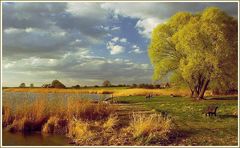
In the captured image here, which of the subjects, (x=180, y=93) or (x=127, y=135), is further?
(x=180, y=93)

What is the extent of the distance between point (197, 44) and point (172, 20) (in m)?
5.14

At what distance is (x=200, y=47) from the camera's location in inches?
1276

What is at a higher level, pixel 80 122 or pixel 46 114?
pixel 46 114

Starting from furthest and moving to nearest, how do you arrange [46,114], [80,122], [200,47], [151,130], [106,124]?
1. [200,47]
2. [46,114]
3. [80,122]
4. [106,124]
5. [151,130]

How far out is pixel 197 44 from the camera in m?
32.5

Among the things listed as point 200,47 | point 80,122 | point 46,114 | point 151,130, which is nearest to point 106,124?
point 80,122

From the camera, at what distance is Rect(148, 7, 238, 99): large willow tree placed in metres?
32.1

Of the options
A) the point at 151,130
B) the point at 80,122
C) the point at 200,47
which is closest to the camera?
the point at 151,130

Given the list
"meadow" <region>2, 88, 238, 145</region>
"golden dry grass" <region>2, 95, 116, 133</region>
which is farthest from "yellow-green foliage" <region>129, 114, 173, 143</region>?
"golden dry grass" <region>2, 95, 116, 133</region>

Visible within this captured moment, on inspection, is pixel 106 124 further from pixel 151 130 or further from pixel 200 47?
pixel 200 47

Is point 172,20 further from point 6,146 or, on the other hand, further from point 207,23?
point 6,146

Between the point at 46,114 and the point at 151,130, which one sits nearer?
the point at 151,130

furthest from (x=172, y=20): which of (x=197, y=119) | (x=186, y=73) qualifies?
(x=197, y=119)

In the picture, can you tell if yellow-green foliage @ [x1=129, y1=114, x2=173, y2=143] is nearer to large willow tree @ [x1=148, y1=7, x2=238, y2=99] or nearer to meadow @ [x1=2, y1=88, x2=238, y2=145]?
meadow @ [x1=2, y1=88, x2=238, y2=145]
